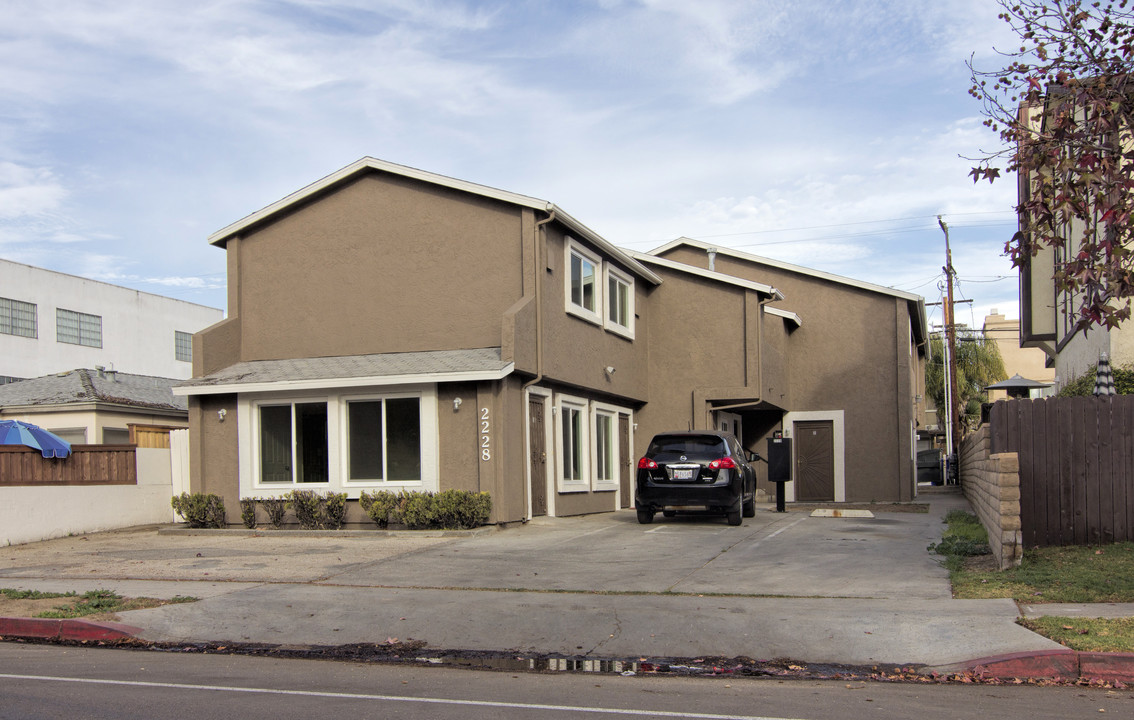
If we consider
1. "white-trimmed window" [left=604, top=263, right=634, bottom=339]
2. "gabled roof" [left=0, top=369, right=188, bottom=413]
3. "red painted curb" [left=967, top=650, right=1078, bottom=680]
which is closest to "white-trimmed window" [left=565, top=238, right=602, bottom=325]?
"white-trimmed window" [left=604, top=263, right=634, bottom=339]

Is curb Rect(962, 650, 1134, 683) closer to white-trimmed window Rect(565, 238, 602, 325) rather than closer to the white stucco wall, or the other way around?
white-trimmed window Rect(565, 238, 602, 325)

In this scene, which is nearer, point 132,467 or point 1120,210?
point 1120,210

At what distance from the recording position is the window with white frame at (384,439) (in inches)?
691

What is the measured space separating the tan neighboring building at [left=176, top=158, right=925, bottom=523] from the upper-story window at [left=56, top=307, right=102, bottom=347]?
2627 centimetres

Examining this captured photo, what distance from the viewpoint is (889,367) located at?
26922 mm

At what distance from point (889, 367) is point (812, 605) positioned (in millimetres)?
17895

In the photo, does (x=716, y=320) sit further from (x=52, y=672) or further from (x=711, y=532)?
(x=52, y=672)

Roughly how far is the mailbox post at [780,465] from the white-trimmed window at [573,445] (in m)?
4.00

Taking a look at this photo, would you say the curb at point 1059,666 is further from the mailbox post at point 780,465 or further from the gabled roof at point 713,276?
the gabled roof at point 713,276

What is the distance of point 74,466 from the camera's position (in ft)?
60.6

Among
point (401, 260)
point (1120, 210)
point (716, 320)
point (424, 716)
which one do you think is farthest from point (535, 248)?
point (424, 716)

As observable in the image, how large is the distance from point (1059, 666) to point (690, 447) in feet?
32.0

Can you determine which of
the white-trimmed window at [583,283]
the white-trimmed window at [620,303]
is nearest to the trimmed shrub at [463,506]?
the white-trimmed window at [583,283]

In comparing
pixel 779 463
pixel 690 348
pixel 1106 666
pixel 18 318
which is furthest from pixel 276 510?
pixel 18 318
